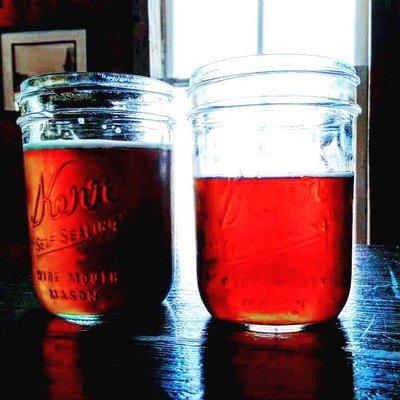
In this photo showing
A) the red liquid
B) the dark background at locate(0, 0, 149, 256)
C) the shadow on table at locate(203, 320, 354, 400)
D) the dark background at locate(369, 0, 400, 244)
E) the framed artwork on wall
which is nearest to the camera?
the shadow on table at locate(203, 320, 354, 400)

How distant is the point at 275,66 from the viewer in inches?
18.4

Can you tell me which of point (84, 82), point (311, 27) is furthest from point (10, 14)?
point (84, 82)

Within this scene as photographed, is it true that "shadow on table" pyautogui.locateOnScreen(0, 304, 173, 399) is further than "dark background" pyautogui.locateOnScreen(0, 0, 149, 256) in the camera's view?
No

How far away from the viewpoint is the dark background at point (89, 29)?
216cm

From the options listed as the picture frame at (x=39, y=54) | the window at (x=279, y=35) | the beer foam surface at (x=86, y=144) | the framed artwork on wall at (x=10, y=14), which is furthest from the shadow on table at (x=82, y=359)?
the framed artwork on wall at (x=10, y=14)

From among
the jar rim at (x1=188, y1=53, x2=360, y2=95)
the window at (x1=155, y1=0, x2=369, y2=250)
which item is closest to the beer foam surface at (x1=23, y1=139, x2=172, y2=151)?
the jar rim at (x1=188, y1=53, x2=360, y2=95)

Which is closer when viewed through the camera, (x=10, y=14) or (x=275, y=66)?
(x=275, y=66)

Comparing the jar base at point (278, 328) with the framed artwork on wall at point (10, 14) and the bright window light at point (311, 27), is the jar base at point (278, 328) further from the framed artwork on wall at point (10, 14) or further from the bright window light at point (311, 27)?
the framed artwork on wall at point (10, 14)

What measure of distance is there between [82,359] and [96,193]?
0.14m

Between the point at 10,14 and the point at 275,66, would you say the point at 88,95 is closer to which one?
the point at 275,66

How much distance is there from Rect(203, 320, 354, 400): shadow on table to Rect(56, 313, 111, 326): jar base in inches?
3.9

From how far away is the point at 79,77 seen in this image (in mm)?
485

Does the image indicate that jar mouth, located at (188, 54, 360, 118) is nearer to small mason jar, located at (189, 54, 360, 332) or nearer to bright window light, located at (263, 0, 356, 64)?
small mason jar, located at (189, 54, 360, 332)

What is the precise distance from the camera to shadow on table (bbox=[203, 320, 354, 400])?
0.33 meters
